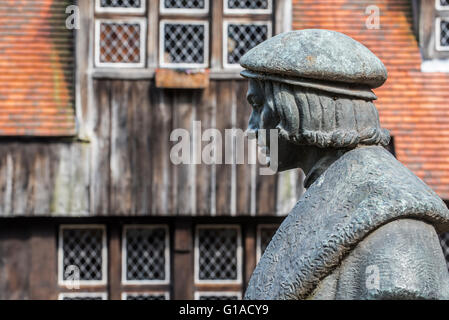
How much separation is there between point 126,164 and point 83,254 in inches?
54.9

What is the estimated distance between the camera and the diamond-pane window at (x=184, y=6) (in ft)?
35.2

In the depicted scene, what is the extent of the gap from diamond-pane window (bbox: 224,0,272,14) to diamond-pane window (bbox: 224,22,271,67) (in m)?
0.14

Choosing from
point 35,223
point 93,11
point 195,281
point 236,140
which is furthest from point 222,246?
point 93,11

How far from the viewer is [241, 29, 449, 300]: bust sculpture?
2.62m

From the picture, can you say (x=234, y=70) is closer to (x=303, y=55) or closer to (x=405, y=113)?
(x=405, y=113)

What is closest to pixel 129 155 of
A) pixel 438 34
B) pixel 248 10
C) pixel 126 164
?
pixel 126 164

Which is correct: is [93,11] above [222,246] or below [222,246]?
above

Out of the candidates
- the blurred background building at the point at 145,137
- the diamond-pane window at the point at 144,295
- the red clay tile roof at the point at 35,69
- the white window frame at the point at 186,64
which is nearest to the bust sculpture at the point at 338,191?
the blurred background building at the point at 145,137

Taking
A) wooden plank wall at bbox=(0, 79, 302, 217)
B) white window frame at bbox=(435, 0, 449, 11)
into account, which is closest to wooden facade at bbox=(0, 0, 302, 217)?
wooden plank wall at bbox=(0, 79, 302, 217)

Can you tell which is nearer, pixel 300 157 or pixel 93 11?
pixel 300 157

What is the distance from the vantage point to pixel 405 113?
10828 millimetres

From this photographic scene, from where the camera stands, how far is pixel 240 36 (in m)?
10.8

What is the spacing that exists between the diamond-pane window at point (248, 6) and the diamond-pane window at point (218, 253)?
2518mm

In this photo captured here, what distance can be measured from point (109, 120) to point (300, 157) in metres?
7.67
